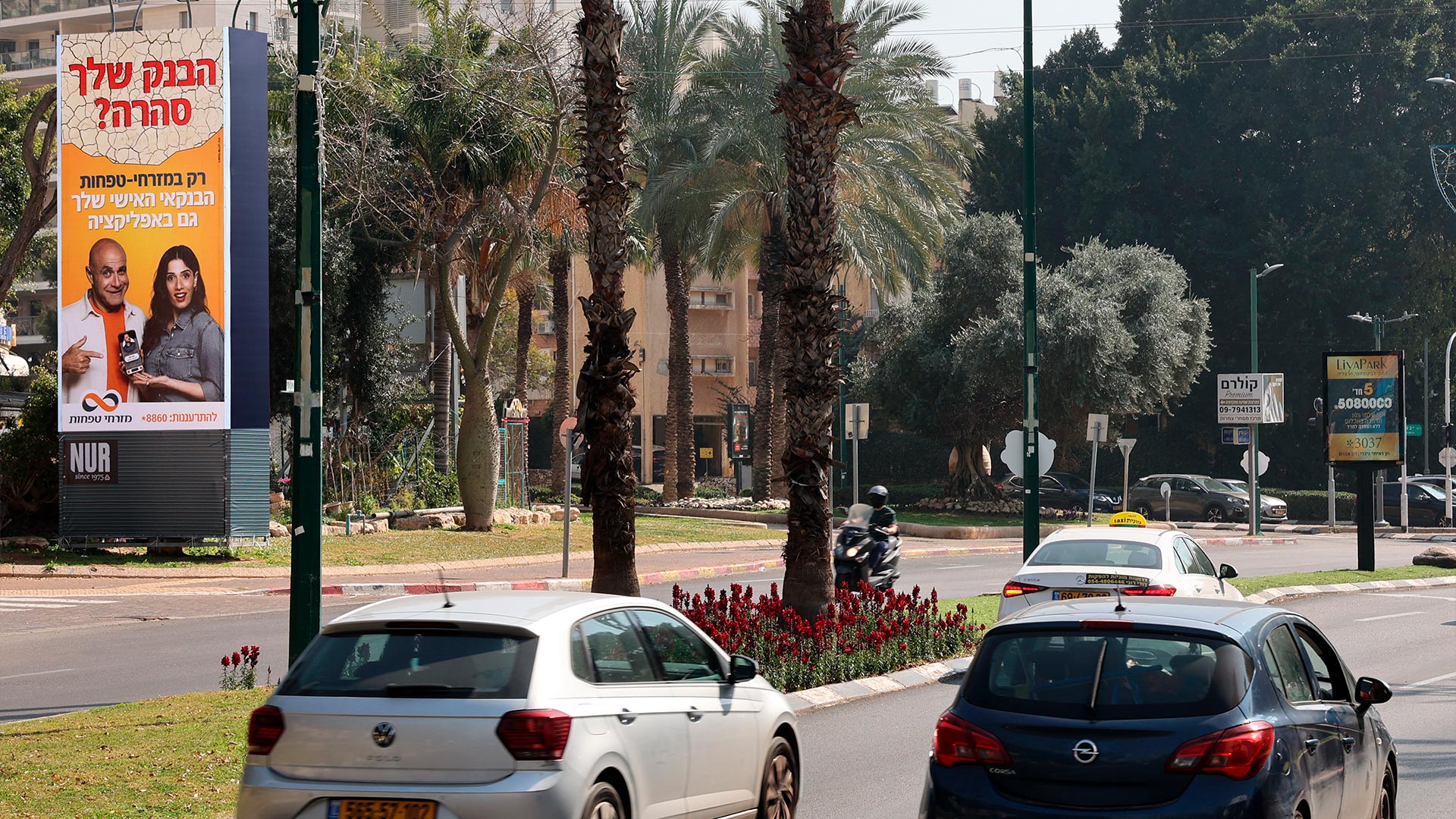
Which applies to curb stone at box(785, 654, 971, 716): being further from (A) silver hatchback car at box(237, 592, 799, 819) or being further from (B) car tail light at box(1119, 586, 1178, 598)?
(A) silver hatchback car at box(237, 592, 799, 819)

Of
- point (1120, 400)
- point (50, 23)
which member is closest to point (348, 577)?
point (1120, 400)

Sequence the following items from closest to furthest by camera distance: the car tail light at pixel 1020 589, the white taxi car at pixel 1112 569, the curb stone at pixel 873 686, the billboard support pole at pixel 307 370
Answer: the billboard support pole at pixel 307 370 → the curb stone at pixel 873 686 → the white taxi car at pixel 1112 569 → the car tail light at pixel 1020 589

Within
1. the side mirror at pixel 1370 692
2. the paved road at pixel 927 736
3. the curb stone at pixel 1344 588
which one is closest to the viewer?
the side mirror at pixel 1370 692

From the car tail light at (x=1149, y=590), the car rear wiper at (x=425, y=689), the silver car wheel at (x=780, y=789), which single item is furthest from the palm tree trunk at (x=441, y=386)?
the car rear wiper at (x=425, y=689)

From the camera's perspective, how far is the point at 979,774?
616 centimetres

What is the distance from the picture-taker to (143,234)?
26516 mm

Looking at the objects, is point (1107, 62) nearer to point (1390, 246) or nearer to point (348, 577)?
point (1390, 246)

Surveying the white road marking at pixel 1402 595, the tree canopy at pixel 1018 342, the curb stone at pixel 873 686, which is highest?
the tree canopy at pixel 1018 342

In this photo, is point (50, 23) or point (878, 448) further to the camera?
point (50, 23)

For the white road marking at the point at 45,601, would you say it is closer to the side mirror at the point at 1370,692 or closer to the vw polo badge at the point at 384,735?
the vw polo badge at the point at 384,735

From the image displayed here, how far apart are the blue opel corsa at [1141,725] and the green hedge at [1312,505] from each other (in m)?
55.0

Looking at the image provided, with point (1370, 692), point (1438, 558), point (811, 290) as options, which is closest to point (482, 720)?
point (1370, 692)

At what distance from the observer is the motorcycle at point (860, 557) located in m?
17.1

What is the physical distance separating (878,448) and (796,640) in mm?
53388
